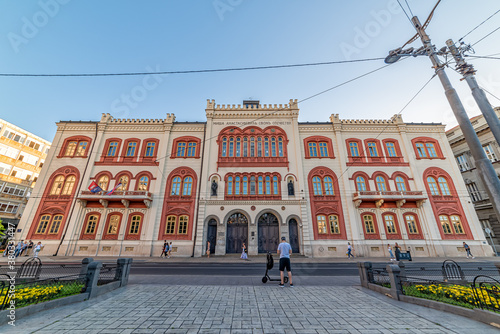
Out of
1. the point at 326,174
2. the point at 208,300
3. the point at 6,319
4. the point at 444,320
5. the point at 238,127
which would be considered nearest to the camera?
the point at 6,319

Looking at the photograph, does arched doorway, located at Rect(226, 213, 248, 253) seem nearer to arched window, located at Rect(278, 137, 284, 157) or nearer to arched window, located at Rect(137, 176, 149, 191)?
arched window, located at Rect(278, 137, 284, 157)

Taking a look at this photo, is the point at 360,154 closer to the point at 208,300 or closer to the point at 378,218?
the point at 378,218

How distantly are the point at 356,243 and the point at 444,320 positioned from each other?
17.9m

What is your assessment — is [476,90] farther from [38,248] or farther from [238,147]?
[38,248]

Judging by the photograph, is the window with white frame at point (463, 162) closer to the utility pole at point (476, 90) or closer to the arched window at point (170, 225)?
the utility pole at point (476, 90)

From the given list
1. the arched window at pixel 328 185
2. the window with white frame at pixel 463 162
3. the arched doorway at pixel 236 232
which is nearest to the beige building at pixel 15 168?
the arched doorway at pixel 236 232

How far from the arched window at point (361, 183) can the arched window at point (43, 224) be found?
115 ft

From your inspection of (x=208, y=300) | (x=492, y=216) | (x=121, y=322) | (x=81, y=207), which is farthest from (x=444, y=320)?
(x=492, y=216)

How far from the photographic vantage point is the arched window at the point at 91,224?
69.7 feet

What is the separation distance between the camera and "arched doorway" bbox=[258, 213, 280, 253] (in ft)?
70.2

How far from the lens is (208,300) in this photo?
6.20 metres

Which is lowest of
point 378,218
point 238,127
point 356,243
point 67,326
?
point 67,326


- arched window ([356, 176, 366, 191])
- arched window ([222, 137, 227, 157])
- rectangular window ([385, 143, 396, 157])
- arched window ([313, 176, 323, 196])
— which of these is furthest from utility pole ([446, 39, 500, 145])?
rectangular window ([385, 143, 396, 157])

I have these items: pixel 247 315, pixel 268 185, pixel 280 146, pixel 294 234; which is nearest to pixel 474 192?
pixel 294 234
